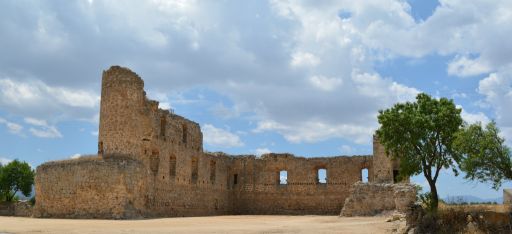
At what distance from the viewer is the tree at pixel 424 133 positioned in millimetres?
16375

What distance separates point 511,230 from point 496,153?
2.25 meters

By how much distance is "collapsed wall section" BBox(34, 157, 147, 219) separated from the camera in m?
22.5

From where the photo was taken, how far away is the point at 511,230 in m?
12.1

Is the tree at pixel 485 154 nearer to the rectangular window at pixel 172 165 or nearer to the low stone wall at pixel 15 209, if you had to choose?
the rectangular window at pixel 172 165

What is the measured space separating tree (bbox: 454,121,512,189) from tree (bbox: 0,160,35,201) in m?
38.4

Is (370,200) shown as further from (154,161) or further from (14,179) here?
(14,179)

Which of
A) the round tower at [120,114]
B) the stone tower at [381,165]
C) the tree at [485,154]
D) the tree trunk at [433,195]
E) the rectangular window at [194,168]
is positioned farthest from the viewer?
the rectangular window at [194,168]

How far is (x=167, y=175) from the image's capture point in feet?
88.3

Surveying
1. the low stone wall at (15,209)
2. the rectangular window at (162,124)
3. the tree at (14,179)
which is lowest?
the low stone wall at (15,209)

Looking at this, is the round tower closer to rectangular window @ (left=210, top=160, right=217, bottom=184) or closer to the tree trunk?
rectangular window @ (left=210, top=160, right=217, bottom=184)

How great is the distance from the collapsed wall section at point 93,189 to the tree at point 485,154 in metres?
14.5

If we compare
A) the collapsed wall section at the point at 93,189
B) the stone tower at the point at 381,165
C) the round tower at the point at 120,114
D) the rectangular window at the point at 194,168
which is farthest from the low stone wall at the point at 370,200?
the round tower at the point at 120,114

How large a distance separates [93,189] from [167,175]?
4.91 meters

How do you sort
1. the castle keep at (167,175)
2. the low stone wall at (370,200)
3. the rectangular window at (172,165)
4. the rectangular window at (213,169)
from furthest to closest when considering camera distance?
1. the rectangular window at (213,169)
2. the rectangular window at (172,165)
3. the low stone wall at (370,200)
4. the castle keep at (167,175)
